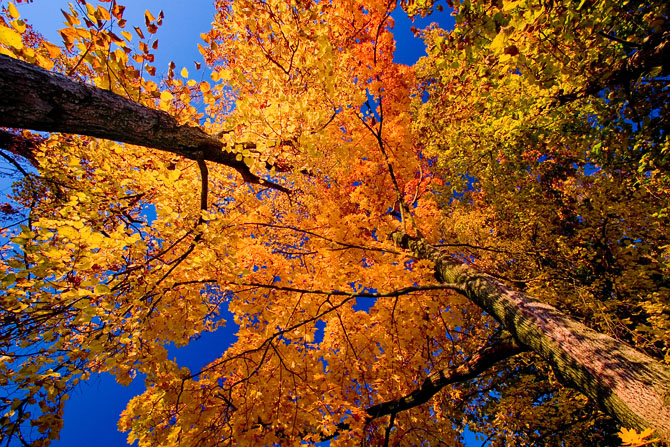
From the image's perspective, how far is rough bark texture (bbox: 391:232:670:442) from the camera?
5.40 feet

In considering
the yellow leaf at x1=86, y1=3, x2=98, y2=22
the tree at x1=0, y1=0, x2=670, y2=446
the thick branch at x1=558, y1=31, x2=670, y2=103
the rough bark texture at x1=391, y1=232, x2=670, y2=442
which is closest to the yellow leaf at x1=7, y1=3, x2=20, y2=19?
the tree at x1=0, y1=0, x2=670, y2=446

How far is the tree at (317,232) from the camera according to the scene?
1.86 m

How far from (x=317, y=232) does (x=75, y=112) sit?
2978 mm

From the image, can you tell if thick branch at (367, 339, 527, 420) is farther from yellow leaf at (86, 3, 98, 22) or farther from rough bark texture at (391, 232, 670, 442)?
yellow leaf at (86, 3, 98, 22)

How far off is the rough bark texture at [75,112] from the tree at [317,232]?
1cm

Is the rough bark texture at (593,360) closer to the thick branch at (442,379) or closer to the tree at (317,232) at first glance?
the tree at (317,232)

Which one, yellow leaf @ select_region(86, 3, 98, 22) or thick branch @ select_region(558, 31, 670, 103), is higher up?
yellow leaf @ select_region(86, 3, 98, 22)

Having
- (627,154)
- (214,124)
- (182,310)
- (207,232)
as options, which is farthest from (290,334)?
(627,154)

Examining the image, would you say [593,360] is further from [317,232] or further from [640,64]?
[640,64]

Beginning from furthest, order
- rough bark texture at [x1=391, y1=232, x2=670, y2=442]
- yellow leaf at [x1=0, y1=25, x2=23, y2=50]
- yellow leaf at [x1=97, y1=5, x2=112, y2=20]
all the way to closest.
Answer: yellow leaf at [x1=97, y1=5, x2=112, y2=20]
rough bark texture at [x1=391, y1=232, x2=670, y2=442]
yellow leaf at [x1=0, y1=25, x2=23, y2=50]

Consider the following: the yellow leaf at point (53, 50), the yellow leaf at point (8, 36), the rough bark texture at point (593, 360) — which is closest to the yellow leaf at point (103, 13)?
the yellow leaf at point (53, 50)

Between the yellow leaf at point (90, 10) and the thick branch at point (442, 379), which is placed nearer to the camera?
the yellow leaf at point (90, 10)

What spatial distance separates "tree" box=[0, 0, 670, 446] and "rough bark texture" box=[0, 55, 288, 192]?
0.05 ft

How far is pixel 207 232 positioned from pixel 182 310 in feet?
3.70
